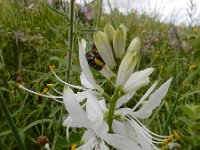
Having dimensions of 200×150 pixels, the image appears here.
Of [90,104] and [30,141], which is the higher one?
[90,104]

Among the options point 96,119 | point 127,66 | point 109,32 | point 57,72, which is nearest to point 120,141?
point 96,119

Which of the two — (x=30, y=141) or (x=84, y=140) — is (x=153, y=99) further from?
(x=30, y=141)

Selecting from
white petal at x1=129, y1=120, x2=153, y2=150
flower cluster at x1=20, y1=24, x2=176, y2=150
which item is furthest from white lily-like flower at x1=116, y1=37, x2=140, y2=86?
white petal at x1=129, y1=120, x2=153, y2=150

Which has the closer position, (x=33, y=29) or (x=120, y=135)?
(x=120, y=135)

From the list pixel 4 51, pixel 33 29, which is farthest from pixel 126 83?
pixel 33 29

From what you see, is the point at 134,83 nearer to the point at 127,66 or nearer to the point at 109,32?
the point at 127,66
